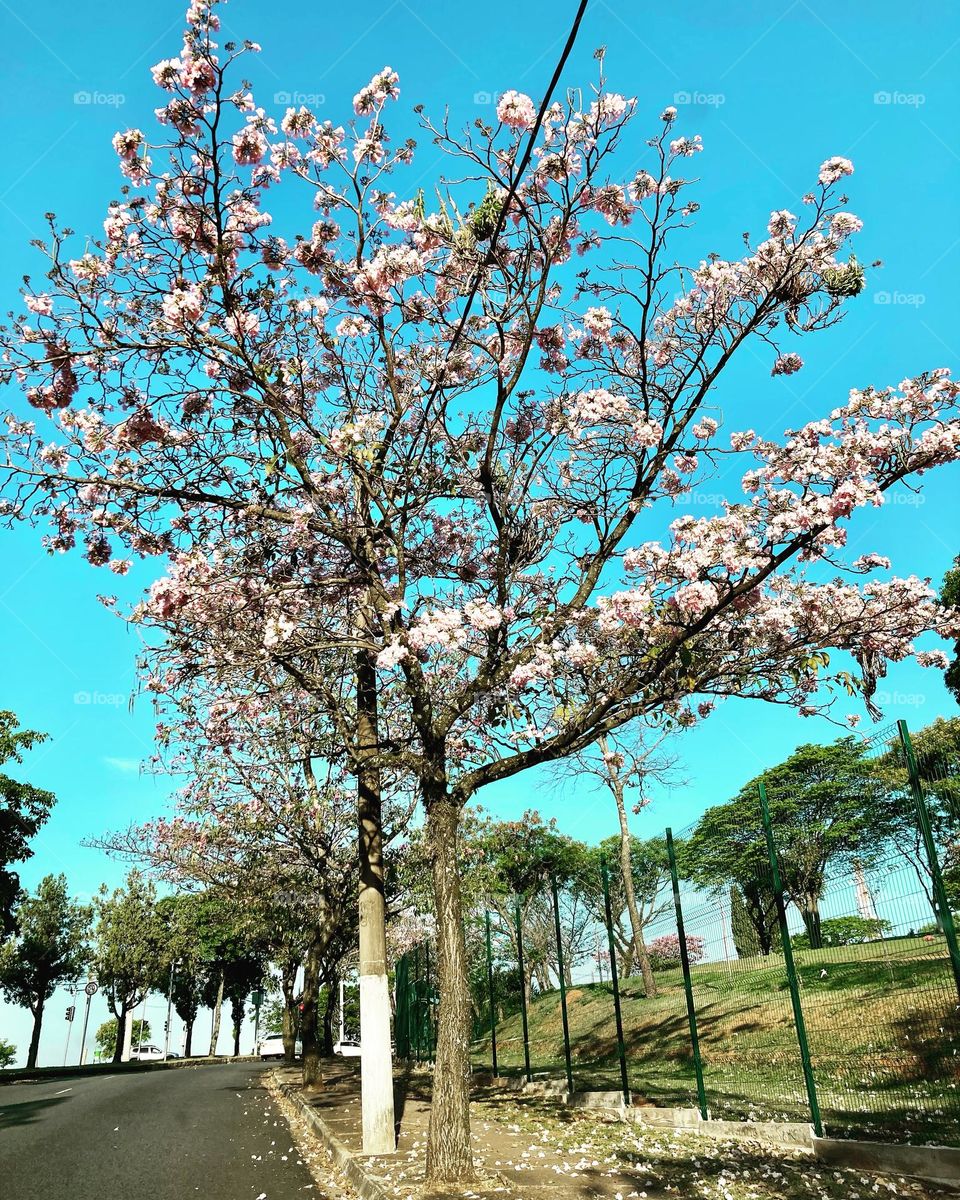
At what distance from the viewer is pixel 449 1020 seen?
6.98m

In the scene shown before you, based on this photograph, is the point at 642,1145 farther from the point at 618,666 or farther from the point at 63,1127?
the point at 63,1127

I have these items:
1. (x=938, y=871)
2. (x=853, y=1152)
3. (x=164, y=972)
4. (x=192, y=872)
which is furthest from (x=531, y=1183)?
(x=164, y=972)

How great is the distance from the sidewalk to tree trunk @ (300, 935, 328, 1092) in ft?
18.8

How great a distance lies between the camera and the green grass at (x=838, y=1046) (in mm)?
7086

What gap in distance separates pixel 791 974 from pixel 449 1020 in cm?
298

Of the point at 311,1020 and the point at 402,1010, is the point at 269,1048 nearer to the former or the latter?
the point at 402,1010

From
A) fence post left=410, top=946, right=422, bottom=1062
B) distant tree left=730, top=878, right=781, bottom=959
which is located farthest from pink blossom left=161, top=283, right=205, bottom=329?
fence post left=410, top=946, right=422, bottom=1062

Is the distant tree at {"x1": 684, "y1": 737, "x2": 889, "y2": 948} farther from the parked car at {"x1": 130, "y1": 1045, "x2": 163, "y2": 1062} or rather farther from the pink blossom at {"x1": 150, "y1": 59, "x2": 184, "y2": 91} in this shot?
the parked car at {"x1": 130, "y1": 1045, "x2": 163, "y2": 1062}

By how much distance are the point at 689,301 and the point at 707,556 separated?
2.69m

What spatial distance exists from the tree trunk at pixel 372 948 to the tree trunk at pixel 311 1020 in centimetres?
719

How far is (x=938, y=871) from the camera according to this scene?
6.25 m

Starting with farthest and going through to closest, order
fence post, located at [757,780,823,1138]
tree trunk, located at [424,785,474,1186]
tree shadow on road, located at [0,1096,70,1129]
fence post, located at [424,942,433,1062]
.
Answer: fence post, located at [424,942,433,1062] → tree shadow on road, located at [0,1096,70,1129] → fence post, located at [757,780,823,1138] → tree trunk, located at [424,785,474,1186]

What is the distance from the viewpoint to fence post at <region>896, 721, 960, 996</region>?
6.02m

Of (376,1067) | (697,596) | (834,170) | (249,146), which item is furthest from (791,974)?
(249,146)
